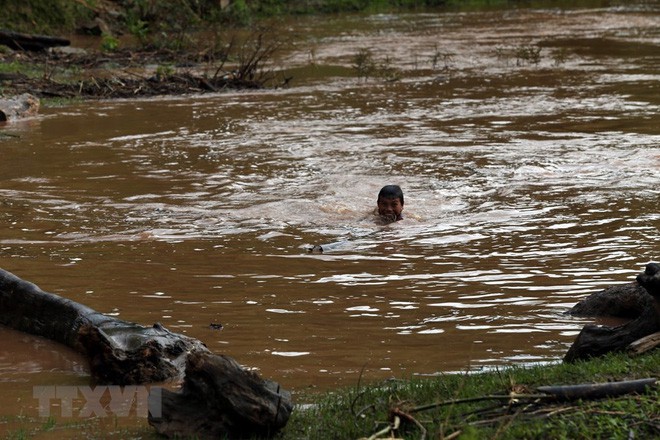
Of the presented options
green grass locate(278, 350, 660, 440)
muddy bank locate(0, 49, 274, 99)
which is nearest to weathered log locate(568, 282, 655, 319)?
green grass locate(278, 350, 660, 440)

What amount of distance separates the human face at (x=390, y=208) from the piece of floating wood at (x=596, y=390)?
6.54 metres

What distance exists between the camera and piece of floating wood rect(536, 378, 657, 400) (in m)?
4.98

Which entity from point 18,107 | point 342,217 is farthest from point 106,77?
point 342,217

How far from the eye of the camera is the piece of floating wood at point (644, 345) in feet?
19.3

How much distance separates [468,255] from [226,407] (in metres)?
5.00

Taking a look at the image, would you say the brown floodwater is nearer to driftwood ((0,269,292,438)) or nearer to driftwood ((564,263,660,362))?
driftwood ((0,269,292,438))

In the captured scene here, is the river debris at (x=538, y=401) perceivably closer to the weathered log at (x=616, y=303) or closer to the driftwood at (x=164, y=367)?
the driftwood at (x=164, y=367)

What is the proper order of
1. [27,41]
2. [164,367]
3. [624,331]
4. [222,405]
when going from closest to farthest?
[222,405], [624,331], [164,367], [27,41]

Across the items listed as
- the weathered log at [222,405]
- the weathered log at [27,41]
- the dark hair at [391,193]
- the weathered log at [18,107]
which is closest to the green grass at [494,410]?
the weathered log at [222,405]

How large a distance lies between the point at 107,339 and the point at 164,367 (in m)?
0.38

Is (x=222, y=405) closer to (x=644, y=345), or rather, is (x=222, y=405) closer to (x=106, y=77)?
(x=644, y=345)

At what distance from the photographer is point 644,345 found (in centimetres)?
589

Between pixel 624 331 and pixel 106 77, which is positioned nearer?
pixel 624 331

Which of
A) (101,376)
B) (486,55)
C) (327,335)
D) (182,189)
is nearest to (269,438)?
(101,376)
